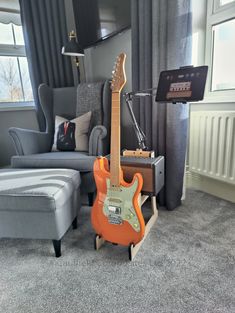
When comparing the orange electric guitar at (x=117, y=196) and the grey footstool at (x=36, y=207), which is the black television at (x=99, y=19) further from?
the grey footstool at (x=36, y=207)

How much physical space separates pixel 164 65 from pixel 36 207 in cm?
121

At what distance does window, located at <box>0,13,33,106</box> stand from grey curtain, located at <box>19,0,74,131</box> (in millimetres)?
282

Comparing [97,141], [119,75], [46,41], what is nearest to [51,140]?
[97,141]

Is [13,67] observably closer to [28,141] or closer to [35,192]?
[28,141]

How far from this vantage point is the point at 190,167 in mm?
1951

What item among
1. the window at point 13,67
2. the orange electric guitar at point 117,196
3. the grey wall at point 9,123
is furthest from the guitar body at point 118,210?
the window at point 13,67

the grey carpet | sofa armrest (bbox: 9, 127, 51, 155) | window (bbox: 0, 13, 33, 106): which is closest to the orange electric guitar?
the grey carpet

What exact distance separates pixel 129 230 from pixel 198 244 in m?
0.43

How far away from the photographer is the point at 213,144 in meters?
1.70

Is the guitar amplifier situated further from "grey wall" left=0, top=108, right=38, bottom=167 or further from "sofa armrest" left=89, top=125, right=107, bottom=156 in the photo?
"grey wall" left=0, top=108, right=38, bottom=167

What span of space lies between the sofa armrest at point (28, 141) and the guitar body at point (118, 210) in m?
0.97

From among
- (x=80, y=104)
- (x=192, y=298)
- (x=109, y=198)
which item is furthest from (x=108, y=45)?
(x=192, y=298)

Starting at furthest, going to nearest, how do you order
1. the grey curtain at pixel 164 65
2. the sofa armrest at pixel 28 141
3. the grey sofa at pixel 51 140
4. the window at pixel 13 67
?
the window at pixel 13 67 < the sofa armrest at pixel 28 141 < the grey sofa at pixel 51 140 < the grey curtain at pixel 164 65

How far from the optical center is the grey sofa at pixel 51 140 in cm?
169
